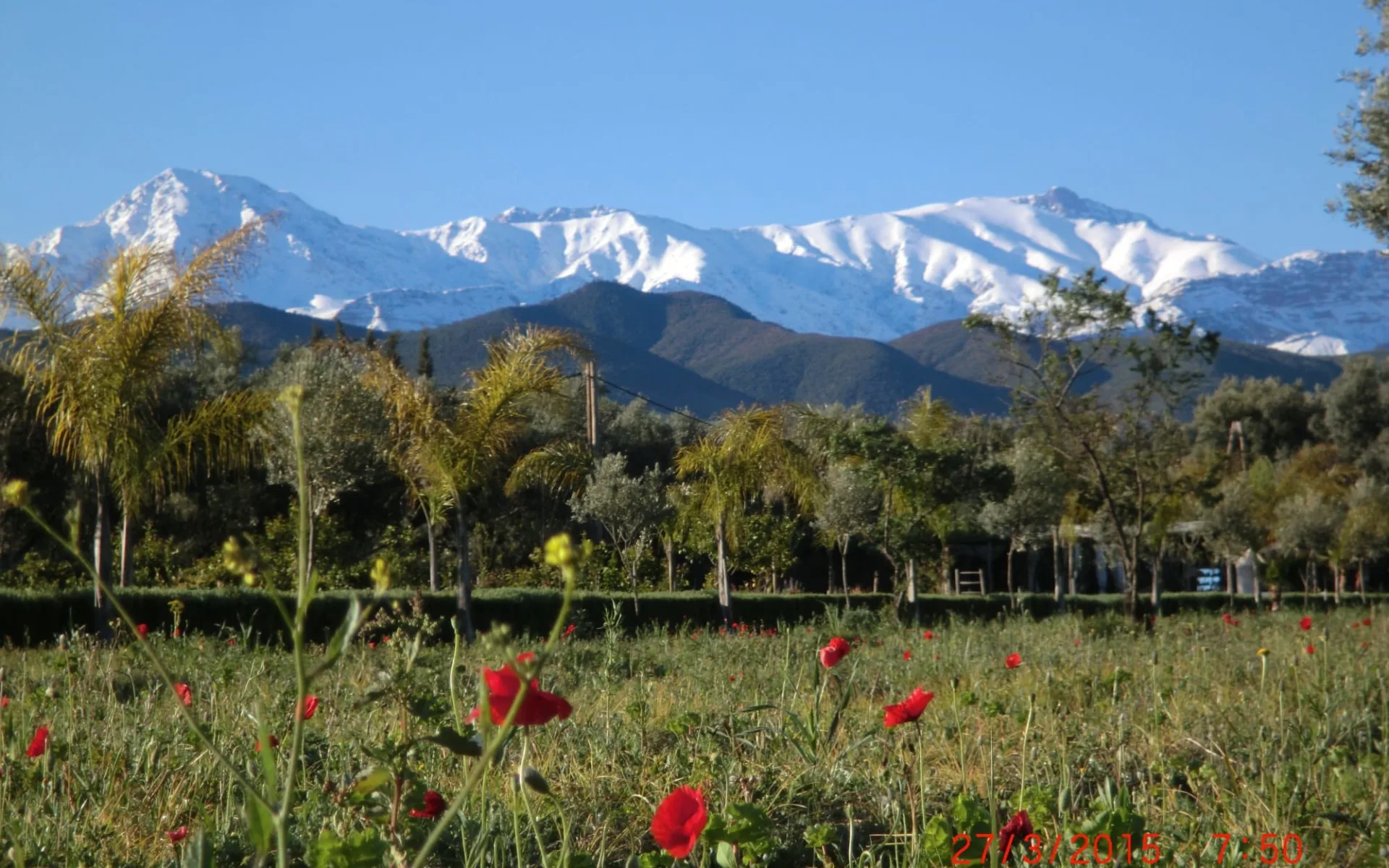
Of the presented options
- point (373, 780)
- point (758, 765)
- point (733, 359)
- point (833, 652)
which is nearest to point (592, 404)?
point (758, 765)

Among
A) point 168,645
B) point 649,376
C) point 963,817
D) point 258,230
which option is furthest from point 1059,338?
point 649,376

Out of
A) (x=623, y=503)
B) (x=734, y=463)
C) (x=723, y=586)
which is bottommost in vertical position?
(x=723, y=586)

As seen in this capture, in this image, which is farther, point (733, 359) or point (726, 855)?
point (733, 359)

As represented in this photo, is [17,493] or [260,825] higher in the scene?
[17,493]

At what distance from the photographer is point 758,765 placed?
3.68 m

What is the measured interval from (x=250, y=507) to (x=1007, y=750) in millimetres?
20276

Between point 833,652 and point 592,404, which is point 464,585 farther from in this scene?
point 833,652

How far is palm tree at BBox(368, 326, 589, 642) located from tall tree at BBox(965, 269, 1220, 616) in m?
5.33

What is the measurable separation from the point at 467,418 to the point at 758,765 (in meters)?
9.85

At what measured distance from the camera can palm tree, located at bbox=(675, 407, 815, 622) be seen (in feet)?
58.6

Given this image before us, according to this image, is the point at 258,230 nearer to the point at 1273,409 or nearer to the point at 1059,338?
the point at 1059,338

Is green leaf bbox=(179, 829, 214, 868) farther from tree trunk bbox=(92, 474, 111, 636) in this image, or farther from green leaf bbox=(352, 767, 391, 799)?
tree trunk bbox=(92, 474, 111, 636)

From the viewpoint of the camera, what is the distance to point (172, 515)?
21.8 m
